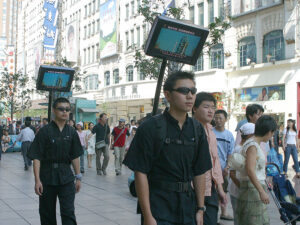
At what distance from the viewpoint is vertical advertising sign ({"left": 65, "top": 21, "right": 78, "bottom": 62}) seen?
57156mm

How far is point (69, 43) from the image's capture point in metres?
58.8

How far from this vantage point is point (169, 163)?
309cm

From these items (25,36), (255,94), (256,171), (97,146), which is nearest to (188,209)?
(256,171)

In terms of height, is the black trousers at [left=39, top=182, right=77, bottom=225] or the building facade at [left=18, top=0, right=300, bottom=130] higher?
the building facade at [left=18, top=0, right=300, bottom=130]

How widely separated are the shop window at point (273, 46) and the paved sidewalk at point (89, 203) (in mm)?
17913

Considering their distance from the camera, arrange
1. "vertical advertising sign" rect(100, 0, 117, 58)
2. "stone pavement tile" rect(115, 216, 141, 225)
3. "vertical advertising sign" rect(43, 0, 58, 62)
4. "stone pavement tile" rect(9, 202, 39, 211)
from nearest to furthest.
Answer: "stone pavement tile" rect(115, 216, 141, 225)
"stone pavement tile" rect(9, 202, 39, 211)
"vertical advertising sign" rect(43, 0, 58, 62)
"vertical advertising sign" rect(100, 0, 117, 58)

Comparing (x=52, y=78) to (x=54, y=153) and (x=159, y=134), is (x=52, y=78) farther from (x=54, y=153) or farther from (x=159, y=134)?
(x=159, y=134)

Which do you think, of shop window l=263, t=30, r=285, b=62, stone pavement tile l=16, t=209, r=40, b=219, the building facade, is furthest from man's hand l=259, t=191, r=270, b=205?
shop window l=263, t=30, r=285, b=62

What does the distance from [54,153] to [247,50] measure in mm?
26716

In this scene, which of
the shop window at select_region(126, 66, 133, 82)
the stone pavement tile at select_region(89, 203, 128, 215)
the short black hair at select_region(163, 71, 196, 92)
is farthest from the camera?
the shop window at select_region(126, 66, 133, 82)

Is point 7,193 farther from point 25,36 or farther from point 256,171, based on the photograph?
point 25,36

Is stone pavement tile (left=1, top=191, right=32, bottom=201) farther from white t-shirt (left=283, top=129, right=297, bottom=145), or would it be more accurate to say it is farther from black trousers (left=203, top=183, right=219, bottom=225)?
white t-shirt (left=283, top=129, right=297, bottom=145)

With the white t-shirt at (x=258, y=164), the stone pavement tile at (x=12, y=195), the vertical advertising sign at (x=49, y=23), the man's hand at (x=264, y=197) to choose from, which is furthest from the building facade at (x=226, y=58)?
the man's hand at (x=264, y=197)

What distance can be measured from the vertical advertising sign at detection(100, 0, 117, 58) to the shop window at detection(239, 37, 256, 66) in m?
19.0
